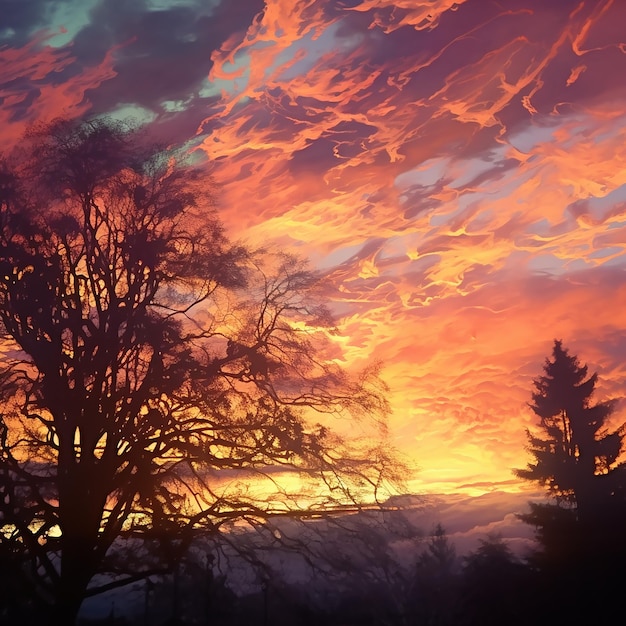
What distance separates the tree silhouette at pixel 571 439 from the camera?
3197cm

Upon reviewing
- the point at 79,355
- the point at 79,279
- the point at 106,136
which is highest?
the point at 106,136

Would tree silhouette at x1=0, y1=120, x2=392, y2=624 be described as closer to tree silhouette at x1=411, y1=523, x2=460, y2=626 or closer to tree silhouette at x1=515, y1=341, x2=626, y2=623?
tree silhouette at x1=515, y1=341, x2=626, y2=623

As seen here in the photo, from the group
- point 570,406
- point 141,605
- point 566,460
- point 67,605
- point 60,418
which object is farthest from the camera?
point 141,605

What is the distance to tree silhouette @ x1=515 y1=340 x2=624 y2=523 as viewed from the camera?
32.0 metres

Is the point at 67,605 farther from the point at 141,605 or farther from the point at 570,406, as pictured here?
the point at 141,605

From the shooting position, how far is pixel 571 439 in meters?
34.2

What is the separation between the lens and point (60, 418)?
14242mm

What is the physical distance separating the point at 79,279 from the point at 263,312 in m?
4.21

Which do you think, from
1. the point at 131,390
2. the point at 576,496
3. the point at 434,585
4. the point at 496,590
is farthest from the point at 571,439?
the point at 434,585

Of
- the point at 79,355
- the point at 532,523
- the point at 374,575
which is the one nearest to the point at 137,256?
the point at 79,355

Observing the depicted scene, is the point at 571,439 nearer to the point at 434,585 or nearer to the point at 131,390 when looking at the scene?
the point at 131,390

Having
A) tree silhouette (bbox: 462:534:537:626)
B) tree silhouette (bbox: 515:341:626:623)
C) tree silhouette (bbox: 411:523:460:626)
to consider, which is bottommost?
tree silhouette (bbox: 411:523:460:626)

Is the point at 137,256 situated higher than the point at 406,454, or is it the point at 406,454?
the point at 137,256

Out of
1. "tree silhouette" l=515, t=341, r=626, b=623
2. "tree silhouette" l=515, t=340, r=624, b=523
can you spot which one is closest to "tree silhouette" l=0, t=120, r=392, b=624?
"tree silhouette" l=515, t=341, r=626, b=623
